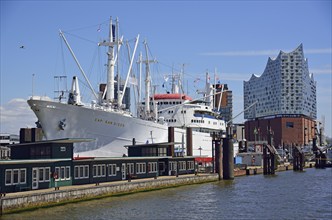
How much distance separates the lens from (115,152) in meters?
77.8

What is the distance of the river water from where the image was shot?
3969 cm

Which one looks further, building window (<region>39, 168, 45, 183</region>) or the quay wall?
building window (<region>39, 168, 45, 183</region>)

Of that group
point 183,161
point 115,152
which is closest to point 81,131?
point 115,152

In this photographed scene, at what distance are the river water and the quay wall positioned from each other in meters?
0.65

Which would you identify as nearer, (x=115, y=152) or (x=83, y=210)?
(x=83, y=210)

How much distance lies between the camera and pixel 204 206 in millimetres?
45594

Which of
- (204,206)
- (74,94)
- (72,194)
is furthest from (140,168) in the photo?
(72,194)

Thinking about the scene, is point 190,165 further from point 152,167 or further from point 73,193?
point 73,193

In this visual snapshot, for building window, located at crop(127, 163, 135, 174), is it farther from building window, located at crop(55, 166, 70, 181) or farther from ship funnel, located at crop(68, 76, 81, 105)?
ship funnel, located at crop(68, 76, 81, 105)

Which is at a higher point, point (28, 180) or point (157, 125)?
point (157, 125)

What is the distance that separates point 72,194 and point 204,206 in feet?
36.5

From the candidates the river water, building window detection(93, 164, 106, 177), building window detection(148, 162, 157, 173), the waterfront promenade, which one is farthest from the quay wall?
building window detection(148, 162, 157, 173)

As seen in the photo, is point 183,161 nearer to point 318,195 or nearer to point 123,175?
point 123,175

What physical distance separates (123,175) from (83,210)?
17559mm
